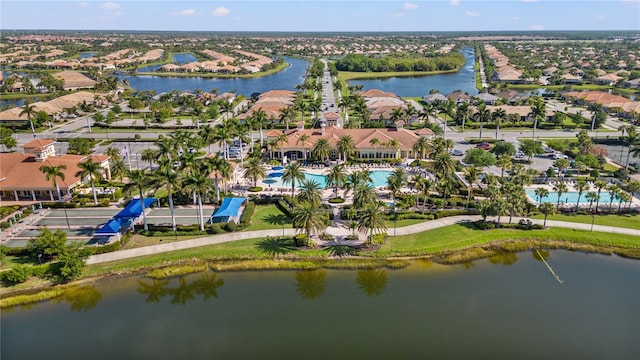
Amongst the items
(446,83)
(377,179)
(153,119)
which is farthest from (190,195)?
(446,83)

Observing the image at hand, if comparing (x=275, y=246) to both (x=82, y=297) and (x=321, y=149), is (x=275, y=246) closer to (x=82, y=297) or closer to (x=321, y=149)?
(x=82, y=297)

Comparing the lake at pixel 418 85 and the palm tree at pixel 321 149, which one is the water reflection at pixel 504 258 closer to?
the palm tree at pixel 321 149

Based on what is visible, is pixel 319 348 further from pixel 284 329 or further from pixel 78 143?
pixel 78 143

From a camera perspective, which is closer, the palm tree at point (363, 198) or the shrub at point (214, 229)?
the palm tree at point (363, 198)

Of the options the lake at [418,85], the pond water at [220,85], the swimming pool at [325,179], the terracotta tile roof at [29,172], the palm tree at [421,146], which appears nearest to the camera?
the terracotta tile roof at [29,172]

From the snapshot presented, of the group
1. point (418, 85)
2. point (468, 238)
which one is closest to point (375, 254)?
point (468, 238)

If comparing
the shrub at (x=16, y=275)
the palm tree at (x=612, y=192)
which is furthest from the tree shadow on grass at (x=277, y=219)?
the palm tree at (x=612, y=192)

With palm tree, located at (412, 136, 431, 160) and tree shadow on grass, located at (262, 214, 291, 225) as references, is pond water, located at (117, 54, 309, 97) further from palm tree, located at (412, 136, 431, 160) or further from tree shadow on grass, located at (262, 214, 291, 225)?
tree shadow on grass, located at (262, 214, 291, 225)

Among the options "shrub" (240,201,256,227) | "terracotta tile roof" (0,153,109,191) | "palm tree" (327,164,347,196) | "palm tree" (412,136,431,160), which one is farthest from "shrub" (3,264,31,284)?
"palm tree" (412,136,431,160)
